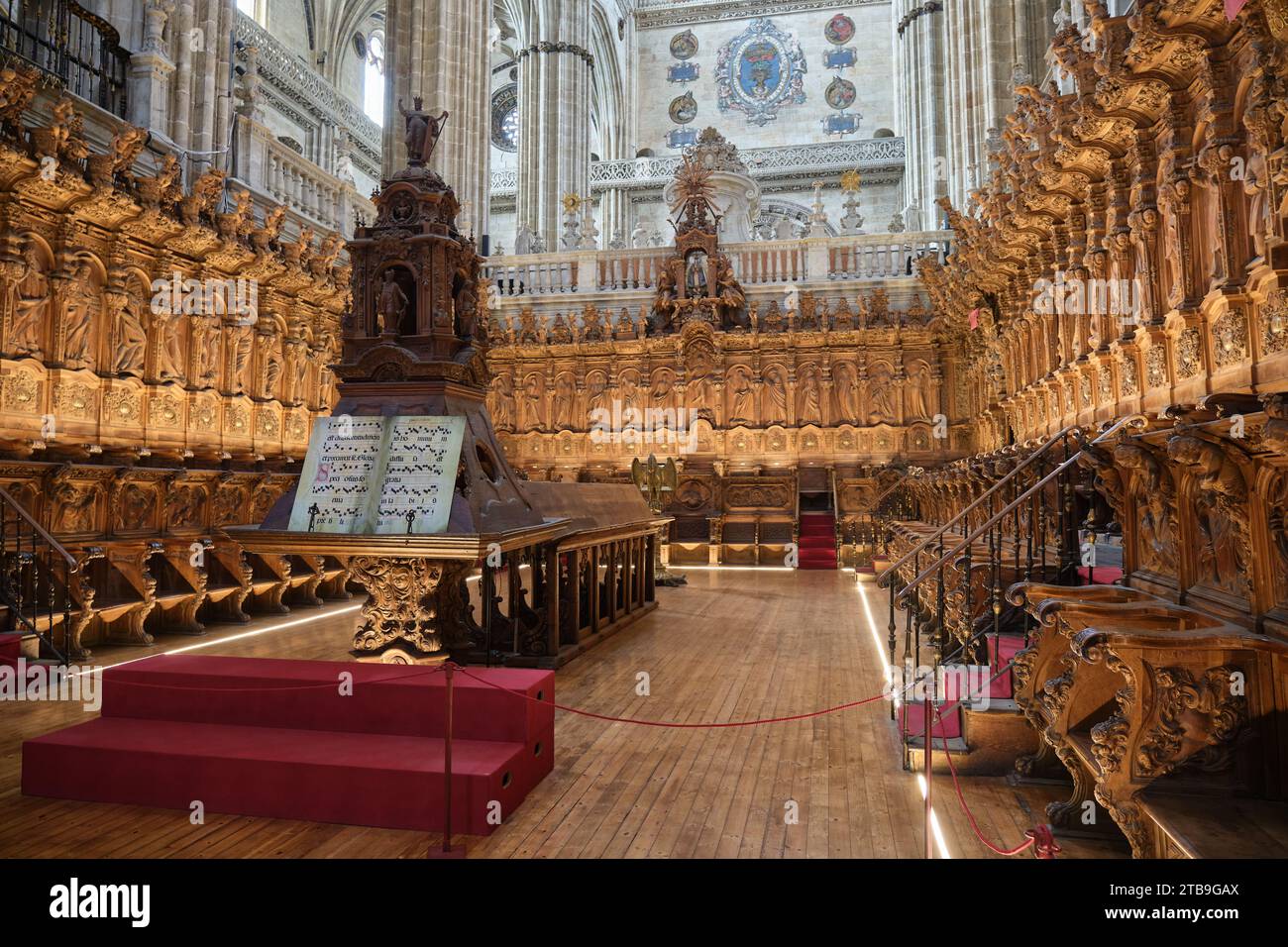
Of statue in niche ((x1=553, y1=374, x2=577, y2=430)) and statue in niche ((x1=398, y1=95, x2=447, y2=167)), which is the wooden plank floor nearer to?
statue in niche ((x1=398, y1=95, x2=447, y2=167))

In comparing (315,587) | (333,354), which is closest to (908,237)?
(333,354)

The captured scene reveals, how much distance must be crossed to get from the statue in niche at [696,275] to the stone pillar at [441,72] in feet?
16.2

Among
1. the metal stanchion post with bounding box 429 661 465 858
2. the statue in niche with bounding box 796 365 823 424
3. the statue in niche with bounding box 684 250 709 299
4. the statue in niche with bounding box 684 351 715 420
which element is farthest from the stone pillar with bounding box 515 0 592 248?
the metal stanchion post with bounding box 429 661 465 858

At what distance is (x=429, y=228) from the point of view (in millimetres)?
4797

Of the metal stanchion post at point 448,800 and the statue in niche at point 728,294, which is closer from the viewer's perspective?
the metal stanchion post at point 448,800

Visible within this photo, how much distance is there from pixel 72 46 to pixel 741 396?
35.4 ft

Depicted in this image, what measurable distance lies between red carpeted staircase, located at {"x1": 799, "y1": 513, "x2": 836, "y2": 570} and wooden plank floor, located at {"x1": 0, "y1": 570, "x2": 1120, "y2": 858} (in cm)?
713

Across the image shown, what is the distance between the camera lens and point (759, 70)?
33375mm

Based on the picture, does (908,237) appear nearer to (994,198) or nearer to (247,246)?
(994,198)

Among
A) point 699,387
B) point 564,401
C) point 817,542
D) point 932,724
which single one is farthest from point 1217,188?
point 564,401

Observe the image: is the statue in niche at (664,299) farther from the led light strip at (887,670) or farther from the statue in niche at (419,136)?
the statue in niche at (419,136)

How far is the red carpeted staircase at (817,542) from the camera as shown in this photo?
13.0 meters

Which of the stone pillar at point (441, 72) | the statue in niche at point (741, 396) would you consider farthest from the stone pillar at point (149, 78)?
the statue in niche at point (741, 396)
